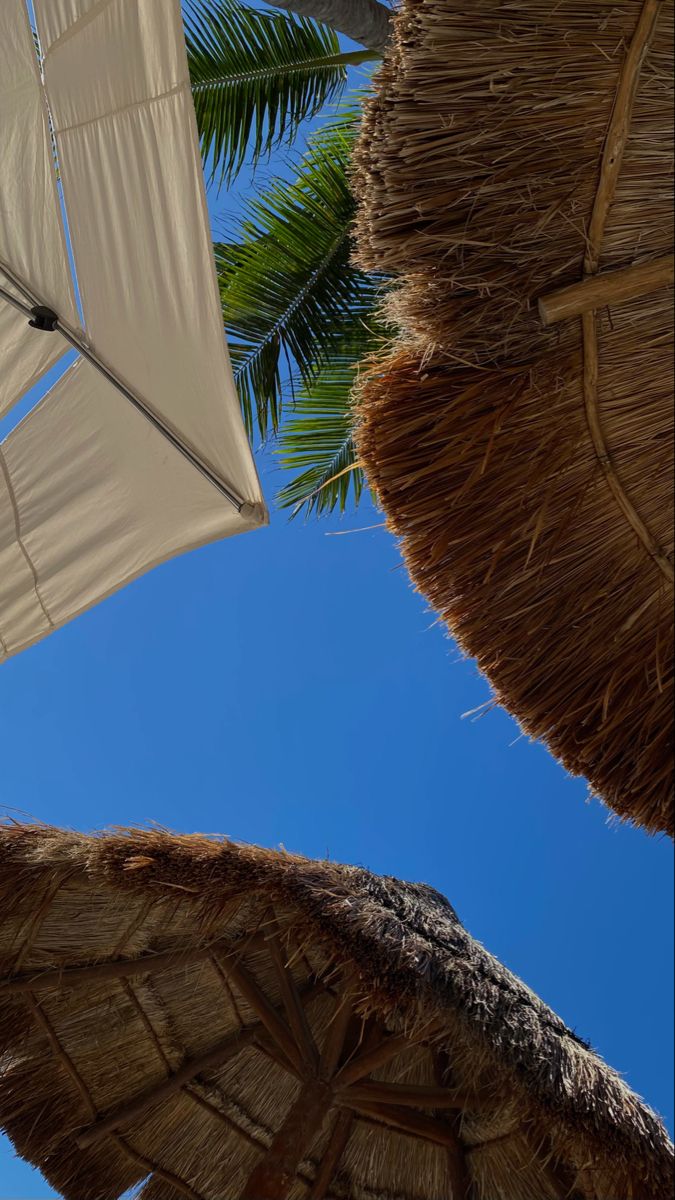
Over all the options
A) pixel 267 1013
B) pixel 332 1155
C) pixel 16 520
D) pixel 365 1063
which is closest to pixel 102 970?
pixel 267 1013

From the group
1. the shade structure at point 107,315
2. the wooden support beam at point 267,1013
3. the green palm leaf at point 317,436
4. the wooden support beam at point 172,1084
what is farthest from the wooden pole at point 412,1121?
the green palm leaf at point 317,436

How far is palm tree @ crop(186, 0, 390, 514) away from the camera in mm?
5383

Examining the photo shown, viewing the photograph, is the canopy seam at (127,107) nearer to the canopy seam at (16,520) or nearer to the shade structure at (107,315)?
the shade structure at (107,315)

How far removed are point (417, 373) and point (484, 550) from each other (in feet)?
1.54

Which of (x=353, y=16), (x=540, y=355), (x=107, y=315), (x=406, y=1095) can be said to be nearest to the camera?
(x=540, y=355)

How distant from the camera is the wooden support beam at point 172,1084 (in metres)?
3.96

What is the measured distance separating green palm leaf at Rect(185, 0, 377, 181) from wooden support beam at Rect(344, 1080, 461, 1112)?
14.5 ft

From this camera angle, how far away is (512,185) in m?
2.11

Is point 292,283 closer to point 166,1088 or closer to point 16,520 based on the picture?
point 16,520

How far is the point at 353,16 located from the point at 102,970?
13.2 feet

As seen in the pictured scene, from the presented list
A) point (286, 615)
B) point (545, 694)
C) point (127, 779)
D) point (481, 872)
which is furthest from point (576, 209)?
point (481, 872)

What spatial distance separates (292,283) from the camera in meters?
5.55

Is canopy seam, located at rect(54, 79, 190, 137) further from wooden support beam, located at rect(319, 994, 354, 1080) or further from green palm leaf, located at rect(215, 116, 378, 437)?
wooden support beam, located at rect(319, 994, 354, 1080)

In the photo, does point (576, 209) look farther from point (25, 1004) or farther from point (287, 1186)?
point (25, 1004)
